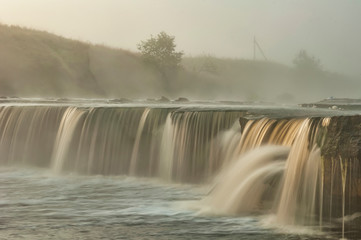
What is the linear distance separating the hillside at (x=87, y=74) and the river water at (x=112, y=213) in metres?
44.9

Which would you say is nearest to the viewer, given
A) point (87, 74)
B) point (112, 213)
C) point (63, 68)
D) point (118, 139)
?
point (112, 213)

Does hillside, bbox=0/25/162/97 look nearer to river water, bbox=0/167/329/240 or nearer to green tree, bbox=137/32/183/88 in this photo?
green tree, bbox=137/32/183/88

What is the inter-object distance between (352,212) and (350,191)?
0.38 metres

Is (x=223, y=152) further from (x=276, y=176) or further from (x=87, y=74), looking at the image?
(x=87, y=74)

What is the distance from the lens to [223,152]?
61.4 ft

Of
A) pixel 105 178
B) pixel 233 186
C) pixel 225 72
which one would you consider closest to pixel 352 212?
pixel 233 186

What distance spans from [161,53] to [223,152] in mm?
66764

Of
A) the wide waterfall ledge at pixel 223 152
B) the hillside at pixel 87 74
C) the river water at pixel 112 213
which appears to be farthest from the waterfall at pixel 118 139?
the hillside at pixel 87 74

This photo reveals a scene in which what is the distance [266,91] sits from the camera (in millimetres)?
116062

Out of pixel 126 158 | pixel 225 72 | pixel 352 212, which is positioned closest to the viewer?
pixel 352 212

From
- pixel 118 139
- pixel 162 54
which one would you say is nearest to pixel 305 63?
pixel 162 54

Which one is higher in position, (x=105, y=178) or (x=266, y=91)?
(x=266, y=91)

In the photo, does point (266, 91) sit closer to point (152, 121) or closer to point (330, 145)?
point (152, 121)

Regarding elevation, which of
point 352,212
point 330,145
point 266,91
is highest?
point 266,91
